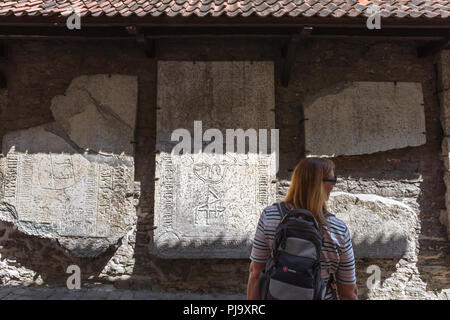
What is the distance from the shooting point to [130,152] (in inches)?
174

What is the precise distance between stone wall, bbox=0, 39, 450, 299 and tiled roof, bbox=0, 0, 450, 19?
0.54 m

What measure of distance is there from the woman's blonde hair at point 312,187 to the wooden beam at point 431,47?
3606 mm

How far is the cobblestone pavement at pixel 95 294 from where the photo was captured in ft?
13.2

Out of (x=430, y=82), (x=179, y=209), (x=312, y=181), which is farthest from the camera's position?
(x=430, y=82)

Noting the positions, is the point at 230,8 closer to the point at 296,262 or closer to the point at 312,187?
the point at 312,187

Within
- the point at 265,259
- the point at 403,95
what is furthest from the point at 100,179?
the point at 403,95

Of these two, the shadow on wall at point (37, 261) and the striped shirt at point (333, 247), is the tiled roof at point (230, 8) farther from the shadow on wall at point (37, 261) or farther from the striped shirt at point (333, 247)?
the striped shirt at point (333, 247)

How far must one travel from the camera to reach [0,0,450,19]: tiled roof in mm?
3898

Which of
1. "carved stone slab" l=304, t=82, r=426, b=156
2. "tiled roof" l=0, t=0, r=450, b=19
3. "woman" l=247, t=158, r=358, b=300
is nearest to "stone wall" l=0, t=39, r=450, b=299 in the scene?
"carved stone slab" l=304, t=82, r=426, b=156

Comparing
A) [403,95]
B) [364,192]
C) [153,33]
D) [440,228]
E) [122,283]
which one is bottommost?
[122,283]

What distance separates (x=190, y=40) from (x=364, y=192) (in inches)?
119

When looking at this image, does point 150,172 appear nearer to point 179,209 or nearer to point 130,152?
point 130,152

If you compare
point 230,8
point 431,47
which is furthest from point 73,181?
point 431,47

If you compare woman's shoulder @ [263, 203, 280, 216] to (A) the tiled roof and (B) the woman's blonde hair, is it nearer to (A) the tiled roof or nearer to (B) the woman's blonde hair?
(B) the woman's blonde hair
